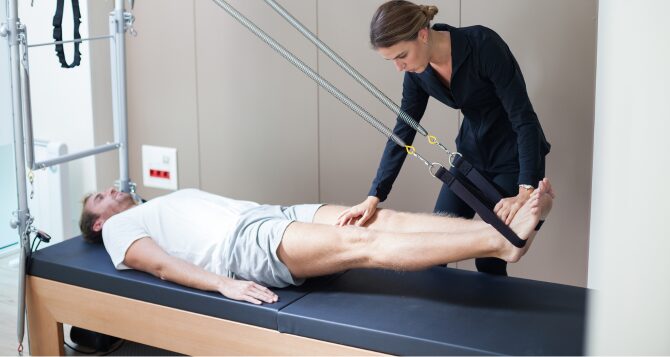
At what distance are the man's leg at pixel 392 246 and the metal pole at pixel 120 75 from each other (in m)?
1.12

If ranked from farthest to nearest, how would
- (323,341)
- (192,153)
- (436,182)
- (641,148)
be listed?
1. (192,153)
2. (436,182)
3. (323,341)
4. (641,148)

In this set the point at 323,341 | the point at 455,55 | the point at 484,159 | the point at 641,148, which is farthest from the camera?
the point at 484,159

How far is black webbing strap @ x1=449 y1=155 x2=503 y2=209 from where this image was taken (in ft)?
7.34

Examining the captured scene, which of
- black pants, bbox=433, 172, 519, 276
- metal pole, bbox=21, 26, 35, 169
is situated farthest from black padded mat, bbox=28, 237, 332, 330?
black pants, bbox=433, 172, 519, 276

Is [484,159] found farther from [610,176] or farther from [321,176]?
[610,176]

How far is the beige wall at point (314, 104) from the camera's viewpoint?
2936 mm

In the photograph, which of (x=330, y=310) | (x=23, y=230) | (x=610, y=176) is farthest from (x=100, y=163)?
(x=610, y=176)

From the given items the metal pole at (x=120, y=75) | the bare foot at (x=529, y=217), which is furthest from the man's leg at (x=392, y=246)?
the metal pole at (x=120, y=75)

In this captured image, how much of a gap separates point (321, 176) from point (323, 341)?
4.67ft

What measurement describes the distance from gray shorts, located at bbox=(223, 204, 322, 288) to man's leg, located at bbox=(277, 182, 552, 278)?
0.09 ft

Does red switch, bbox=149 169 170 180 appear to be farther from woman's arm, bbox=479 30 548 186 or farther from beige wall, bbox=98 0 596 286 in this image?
woman's arm, bbox=479 30 548 186

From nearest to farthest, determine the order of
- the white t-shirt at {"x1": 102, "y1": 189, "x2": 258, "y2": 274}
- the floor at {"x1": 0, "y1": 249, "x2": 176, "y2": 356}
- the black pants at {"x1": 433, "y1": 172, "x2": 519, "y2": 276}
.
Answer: the black pants at {"x1": 433, "y1": 172, "x2": 519, "y2": 276}
the white t-shirt at {"x1": 102, "y1": 189, "x2": 258, "y2": 274}
the floor at {"x1": 0, "y1": 249, "x2": 176, "y2": 356}

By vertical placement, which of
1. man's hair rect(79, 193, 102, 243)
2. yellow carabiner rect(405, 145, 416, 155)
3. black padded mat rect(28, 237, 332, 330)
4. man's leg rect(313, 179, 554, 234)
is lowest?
black padded mat rect(28, 237, 332, 330)

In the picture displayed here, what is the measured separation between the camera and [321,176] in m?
3.56
